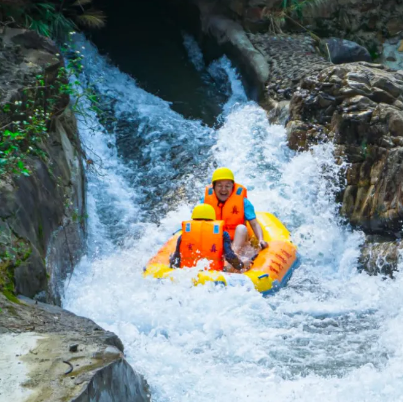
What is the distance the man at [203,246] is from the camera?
22.1 ft

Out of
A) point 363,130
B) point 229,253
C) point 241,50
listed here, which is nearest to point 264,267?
point 229,253

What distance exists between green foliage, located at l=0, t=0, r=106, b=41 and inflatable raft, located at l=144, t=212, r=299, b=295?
3.73 m

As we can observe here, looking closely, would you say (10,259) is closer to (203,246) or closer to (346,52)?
(203,246)

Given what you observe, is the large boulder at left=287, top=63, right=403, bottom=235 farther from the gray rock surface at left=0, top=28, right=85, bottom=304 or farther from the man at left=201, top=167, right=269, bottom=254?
the gray rock surface at left=0, top=28, right=85, bottom=304

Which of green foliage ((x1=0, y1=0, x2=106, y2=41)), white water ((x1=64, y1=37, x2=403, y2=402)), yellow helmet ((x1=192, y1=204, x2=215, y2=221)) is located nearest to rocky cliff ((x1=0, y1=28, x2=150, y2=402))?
white water ((x1=64, y1=37, x2=403, y2=402))

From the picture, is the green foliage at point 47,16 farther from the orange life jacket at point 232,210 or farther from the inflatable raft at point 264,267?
the inflatable raft at point 264,267

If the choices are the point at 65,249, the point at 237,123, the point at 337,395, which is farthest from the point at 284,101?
the point at 337,395

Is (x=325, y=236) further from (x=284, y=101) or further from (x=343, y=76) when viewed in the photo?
(x=284, y=101)

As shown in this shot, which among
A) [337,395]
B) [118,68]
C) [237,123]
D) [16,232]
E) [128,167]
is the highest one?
[118,68]

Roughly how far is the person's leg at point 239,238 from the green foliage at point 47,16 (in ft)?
12.7

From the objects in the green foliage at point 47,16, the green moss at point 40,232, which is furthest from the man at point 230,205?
the green foliage at point 47,16

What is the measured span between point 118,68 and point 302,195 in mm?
5788

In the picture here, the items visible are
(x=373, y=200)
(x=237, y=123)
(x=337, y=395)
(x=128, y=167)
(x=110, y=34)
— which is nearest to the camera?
(x=337, y=395)

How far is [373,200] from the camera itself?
7.66 metres
